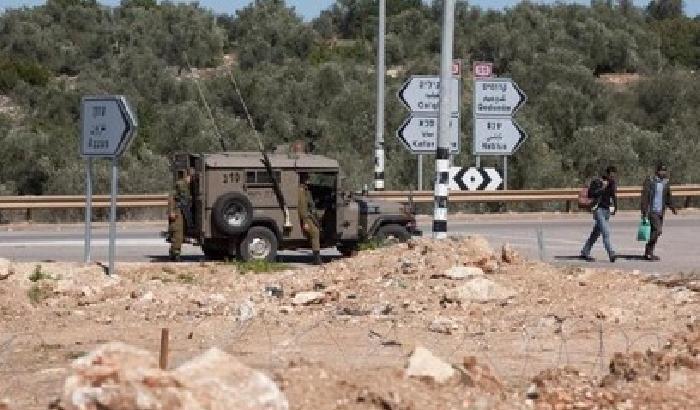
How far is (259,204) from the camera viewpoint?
23.7 metres

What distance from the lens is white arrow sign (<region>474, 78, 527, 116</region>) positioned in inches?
1329

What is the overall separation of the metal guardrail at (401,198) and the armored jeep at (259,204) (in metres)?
8.41

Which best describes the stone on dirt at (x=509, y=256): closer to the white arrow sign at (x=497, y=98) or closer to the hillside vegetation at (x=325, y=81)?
the hillside vegetation at (x=325, y=81)

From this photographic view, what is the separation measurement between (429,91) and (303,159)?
33.5 ft

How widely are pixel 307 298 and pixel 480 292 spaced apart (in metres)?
1.97

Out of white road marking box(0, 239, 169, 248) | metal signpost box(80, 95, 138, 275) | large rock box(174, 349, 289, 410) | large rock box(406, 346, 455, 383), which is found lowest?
white road marking box(0, 239, 169, 248)

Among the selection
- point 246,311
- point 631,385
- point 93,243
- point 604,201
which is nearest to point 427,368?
point 631,385

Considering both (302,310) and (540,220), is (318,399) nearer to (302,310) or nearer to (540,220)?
(302,310)

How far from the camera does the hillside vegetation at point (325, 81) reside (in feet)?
149

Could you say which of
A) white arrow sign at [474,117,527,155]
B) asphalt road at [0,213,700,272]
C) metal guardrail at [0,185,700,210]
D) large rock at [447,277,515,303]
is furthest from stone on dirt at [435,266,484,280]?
white arrow sign at [474,117,527,155]

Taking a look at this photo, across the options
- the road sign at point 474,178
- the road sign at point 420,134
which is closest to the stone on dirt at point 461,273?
the road sign at point 474,178

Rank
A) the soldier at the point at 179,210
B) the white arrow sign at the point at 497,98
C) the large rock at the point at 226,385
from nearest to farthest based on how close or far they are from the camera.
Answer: the large rock at the point at 226,385 → the soldier at the point at 179,210 → the white arrow sign at the point at 497,98

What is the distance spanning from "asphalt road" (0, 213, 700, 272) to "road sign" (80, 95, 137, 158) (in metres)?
5.03

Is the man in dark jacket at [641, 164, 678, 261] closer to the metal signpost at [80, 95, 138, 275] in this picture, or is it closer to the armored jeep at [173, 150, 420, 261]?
the armored jeep at [173, 150, 420, 261]
